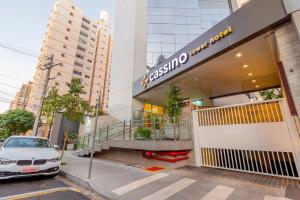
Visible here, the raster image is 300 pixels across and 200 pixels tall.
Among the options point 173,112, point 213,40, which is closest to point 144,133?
point 173,112

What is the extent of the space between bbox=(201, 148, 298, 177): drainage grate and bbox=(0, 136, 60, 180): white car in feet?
21.7

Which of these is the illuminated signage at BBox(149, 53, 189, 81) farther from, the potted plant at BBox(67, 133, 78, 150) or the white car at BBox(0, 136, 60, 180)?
the potted plant at BBox(67, 133, 78, 150)

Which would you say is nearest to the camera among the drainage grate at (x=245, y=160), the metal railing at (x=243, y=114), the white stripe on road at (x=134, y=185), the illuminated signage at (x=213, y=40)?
the white stripe on road at (x=134, y=185)

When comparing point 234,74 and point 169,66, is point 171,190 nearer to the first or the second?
point 169,66

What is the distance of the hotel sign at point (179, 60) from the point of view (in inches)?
246

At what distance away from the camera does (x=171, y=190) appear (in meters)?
3.92

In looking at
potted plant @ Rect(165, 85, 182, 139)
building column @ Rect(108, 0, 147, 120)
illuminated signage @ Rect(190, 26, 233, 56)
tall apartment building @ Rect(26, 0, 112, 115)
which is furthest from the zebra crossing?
tall apartment building @ Rect(26, 0, 112, 115)

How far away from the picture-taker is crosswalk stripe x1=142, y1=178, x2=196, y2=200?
349 centimetres

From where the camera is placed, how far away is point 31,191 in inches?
152

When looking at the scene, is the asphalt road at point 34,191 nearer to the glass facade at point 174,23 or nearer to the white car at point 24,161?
the white car at point 24,161

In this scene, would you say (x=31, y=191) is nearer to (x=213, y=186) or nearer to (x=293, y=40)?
(x=213, y=186)

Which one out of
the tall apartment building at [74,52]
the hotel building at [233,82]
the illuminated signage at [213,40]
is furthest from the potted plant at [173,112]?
the tall apartment building at [74,52]

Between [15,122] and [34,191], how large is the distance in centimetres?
2097

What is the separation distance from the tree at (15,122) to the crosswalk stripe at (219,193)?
24.2 m
